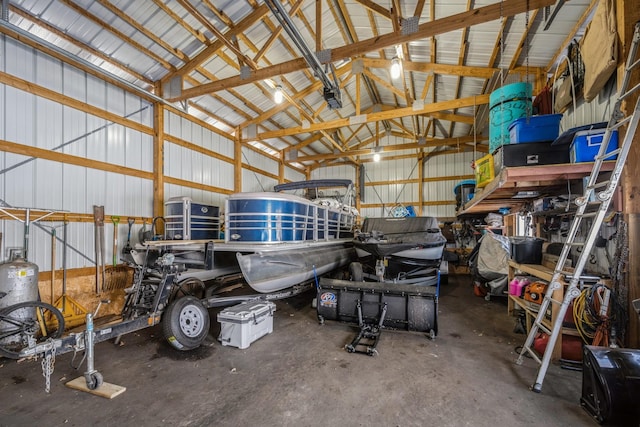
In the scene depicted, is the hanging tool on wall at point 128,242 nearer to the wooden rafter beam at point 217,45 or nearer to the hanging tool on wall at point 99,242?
the hanging tool on wall at point 99,242

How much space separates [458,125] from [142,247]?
11216mm

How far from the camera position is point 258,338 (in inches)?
138

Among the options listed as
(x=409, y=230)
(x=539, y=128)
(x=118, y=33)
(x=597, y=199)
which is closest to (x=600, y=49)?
(x=539, y=128)

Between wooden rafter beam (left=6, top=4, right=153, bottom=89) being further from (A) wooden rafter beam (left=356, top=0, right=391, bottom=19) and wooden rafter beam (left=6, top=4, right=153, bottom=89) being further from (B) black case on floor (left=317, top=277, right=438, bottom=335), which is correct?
(B) black case on floor (left=317, top=277, right=438, bottom=335)

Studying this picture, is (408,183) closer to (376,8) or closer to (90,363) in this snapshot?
(376,8)

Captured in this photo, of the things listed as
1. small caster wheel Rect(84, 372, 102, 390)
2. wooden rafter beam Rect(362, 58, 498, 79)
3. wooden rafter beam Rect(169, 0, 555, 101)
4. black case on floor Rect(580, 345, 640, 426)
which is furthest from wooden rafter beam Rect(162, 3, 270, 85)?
black case on floor Rect(580, 345, 640, 426)

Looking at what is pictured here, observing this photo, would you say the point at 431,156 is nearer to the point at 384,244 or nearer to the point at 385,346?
the point at 384,244

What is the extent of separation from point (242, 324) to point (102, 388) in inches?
50.5

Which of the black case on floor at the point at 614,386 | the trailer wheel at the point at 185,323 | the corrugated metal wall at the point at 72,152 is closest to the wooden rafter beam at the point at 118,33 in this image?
the corrugated metal wall at the point at 72,152

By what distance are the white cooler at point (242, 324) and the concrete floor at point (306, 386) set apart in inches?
3.8

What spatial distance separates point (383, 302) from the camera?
3576 mm

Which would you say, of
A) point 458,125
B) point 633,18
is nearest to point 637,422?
point 633,18

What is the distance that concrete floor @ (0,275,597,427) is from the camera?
2.03 m

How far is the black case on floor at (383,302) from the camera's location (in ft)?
11.3
